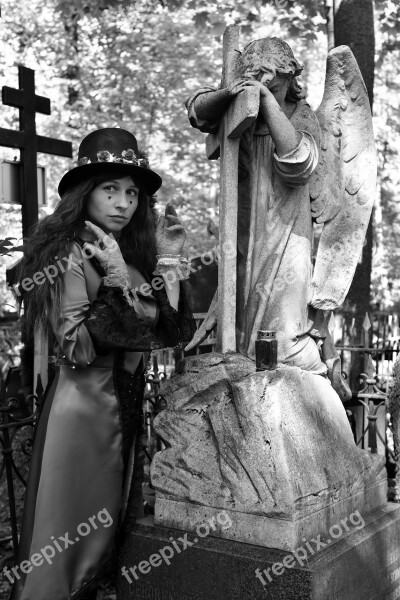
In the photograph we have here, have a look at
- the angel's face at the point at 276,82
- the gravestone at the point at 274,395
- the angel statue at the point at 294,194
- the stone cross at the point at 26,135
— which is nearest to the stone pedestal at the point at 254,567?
the gravestone at the point at 274,395

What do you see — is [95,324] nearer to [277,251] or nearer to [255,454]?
[255,454]

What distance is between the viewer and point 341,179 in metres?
3.41

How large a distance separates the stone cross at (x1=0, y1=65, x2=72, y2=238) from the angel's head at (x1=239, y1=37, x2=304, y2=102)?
2.94 m

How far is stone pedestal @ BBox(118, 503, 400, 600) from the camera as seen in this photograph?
8.59ft

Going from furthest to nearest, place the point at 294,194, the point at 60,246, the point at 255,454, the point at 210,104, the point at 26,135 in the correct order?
the point at 26,135, the point at 294,194, the point at 210,104, the point at 60,246, the point at 255,454

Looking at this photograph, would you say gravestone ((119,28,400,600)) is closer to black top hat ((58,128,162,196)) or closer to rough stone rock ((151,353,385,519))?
rough stone rock ((151,353,385,519))

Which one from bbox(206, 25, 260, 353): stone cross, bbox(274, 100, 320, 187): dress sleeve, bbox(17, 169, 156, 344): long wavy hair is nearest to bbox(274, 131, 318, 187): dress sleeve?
bbox(274, 100, 320, 187): dress sleeve

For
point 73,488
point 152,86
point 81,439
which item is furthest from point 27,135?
point 152,86

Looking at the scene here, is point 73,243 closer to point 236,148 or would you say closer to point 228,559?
point 236,148

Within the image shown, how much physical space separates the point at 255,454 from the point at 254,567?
426mm

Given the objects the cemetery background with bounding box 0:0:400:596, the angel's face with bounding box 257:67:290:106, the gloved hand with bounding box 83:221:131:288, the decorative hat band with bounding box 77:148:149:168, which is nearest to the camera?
the gloved hand with bounding box 83:221:131:288

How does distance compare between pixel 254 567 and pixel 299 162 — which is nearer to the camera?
pixel 254 567

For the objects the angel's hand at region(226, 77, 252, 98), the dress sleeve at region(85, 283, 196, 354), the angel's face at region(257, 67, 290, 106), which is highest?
the angel's face at region(257, 67, 290, 106)

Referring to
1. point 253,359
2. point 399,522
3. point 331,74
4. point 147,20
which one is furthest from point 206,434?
point 147,20
